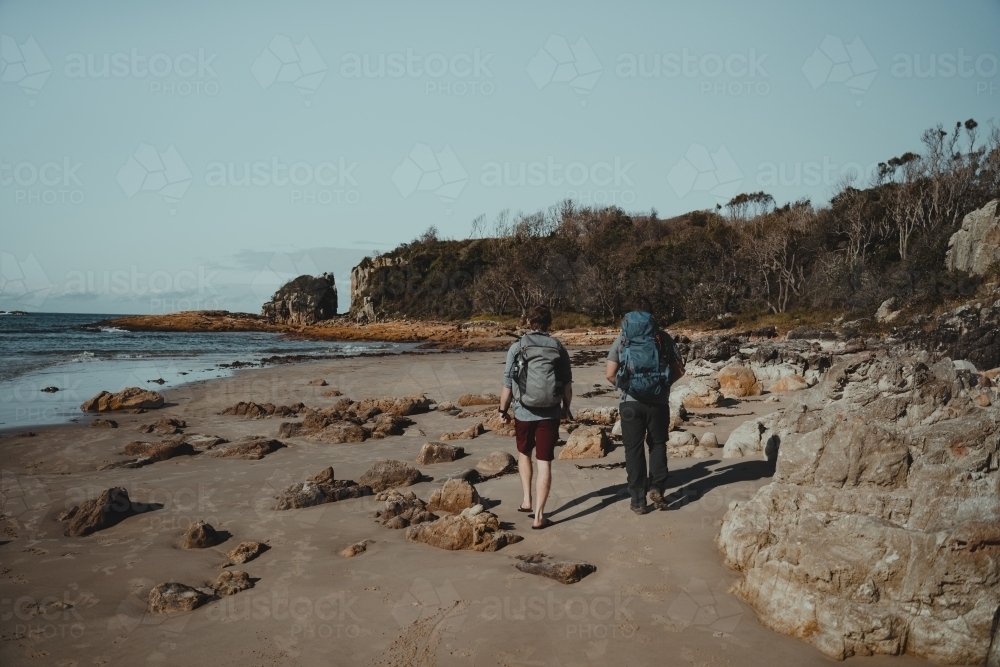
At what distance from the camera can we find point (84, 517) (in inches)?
242

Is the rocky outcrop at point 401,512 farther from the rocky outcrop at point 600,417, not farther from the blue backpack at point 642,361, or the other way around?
the rocky outcrop at point 600,417

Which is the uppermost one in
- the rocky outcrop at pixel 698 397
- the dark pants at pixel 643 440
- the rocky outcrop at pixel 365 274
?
the rocky outcrop at pixel 365 274

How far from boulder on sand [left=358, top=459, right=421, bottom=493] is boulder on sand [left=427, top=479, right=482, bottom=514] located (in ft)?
3.78

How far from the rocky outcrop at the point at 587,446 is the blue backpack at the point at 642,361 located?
2.18m

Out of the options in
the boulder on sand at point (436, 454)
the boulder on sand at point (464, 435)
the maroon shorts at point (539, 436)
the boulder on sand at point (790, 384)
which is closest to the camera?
the maroon shorts at point (539, 436)

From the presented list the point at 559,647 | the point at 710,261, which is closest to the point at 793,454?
the point at 559,647

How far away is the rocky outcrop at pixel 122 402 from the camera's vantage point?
14000mm

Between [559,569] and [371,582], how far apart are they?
1.37 metres

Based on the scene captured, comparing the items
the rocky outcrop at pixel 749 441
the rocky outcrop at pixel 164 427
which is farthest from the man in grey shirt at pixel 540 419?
the rocky outcrop at pixel 164 427

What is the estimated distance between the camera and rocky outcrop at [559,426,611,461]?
26.0ft

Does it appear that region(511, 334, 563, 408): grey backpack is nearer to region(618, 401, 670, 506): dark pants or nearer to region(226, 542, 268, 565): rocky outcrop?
region(618, 401, 670, 506): dark pants

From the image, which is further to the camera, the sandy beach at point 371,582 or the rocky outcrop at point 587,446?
the rocky outcrop at point 587,446

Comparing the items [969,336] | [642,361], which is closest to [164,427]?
[642,361]

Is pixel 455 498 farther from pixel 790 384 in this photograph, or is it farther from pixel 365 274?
pixel 365 274
